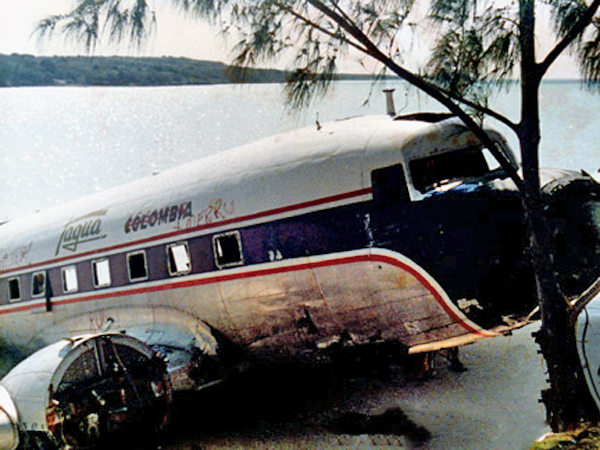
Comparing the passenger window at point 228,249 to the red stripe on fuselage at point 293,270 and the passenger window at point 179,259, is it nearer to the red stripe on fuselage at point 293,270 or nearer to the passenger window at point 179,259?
the red stripe on fuselage at point 293,270

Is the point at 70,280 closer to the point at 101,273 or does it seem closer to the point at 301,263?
the point at 101,273

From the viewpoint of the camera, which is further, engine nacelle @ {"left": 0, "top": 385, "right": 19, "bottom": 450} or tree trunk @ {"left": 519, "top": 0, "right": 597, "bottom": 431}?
engine nacelle @ {"left": 0, "top": 385, "right": 19, "bottom": 450}

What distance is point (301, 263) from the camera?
9078mm

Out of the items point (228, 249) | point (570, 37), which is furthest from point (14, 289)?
point (570, 37)

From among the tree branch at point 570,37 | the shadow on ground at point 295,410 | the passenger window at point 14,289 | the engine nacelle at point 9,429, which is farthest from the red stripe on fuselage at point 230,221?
the engine nacelle at point 9,429

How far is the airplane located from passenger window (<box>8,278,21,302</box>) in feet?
15.0

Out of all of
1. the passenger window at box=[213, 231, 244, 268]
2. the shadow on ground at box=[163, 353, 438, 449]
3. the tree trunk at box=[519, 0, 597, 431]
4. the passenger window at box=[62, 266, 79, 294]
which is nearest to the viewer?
the tree trunk at box=[519, 0, 597, 431]

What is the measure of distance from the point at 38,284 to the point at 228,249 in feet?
23.7


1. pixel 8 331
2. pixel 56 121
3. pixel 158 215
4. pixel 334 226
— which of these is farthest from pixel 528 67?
pixel 56 121

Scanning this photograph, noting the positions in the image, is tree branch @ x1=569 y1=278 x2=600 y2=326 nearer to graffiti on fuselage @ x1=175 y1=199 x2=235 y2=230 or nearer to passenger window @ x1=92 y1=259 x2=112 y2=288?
graffiti on fuselage @ x1=175 y1=199 x2=235 y2=230

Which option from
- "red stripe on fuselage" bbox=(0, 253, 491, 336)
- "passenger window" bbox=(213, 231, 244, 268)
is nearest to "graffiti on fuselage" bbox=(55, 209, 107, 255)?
"red stripe on fuselage" bbox=(0, 253, 491, 336)

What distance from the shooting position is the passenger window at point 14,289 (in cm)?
1562

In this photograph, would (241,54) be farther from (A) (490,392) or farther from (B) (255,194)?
(A) (490,392)

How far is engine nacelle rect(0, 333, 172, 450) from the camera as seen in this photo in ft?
29.4
